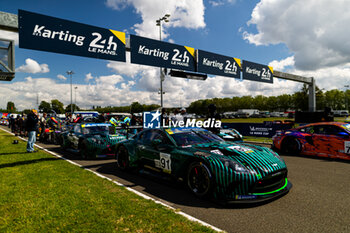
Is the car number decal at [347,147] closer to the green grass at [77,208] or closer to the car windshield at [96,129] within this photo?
the green grass at [77,208]

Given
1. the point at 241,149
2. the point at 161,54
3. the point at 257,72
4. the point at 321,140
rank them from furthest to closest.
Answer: the point at 257,72 → the point at 161,54 → the point at 321,140 → the point at 241,149

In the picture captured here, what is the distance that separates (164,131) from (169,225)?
2463 millimetres

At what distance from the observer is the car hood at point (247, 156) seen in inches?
141

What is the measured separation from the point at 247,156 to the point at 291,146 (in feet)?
17.8

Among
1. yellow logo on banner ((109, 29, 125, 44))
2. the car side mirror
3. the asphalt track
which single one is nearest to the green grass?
the asphalt track

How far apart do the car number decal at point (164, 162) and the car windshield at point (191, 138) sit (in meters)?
0.37

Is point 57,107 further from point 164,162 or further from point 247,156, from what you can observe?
point 247,156

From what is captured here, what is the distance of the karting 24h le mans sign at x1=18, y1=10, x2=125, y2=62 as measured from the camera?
7.26 metres

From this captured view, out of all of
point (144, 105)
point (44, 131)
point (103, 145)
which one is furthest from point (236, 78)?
point (144, 105)

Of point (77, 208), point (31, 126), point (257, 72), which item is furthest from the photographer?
point (257, 72)

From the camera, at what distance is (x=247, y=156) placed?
3795 millimetres

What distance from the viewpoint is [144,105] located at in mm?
152625

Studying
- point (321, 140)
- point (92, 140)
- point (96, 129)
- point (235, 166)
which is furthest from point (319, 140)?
point (96, 129)

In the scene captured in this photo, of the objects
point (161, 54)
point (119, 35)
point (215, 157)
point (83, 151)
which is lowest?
point (83, 151)
